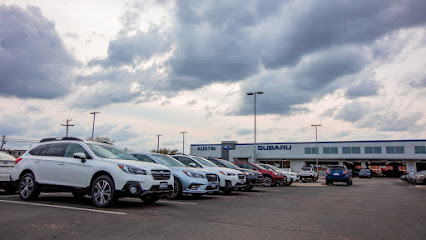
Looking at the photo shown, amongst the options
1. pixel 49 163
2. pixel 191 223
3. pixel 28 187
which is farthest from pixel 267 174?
pixel 191 223

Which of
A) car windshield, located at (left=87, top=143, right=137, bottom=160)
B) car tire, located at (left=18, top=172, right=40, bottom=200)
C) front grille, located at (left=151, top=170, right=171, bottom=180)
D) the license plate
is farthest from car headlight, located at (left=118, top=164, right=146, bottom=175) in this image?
car tire, located at (left=18, top=172, right=40, bottom=200)

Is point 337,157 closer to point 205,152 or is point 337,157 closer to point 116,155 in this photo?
point 205,152

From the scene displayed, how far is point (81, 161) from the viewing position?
320 inches

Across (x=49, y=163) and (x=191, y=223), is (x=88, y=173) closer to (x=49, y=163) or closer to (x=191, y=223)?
(x=49, y=163)

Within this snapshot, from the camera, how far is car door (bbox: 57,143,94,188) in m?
7.99

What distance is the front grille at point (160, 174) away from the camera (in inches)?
314

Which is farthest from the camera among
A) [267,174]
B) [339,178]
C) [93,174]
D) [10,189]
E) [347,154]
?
[347,154]

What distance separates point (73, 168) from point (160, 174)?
2.27 meters

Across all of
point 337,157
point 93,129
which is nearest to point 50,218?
point 93,129

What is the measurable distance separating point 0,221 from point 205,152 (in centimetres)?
6367

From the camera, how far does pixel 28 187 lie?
29.0 ft

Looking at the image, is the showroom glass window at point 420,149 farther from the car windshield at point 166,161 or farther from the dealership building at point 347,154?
the car windshield at point 166,161

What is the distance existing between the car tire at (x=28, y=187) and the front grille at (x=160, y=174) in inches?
135

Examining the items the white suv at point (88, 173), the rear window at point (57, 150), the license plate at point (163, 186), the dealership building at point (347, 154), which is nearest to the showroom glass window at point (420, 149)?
the dealership building at point (347, 154)
